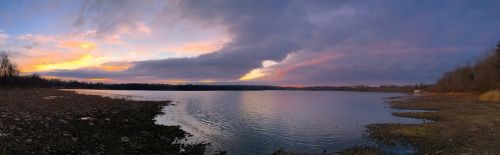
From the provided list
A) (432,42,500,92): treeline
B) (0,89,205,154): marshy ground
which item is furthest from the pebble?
(432,42,500,92): treeline

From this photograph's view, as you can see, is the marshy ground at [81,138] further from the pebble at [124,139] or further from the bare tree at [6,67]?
the bare tree at [6,67]

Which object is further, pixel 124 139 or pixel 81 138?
pixel 124 139

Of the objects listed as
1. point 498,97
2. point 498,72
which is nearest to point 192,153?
point 498,97

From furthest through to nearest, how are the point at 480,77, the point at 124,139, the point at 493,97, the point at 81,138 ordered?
the point at 480,77
the point at 493,97
the point at 124,139
the point at 81,138

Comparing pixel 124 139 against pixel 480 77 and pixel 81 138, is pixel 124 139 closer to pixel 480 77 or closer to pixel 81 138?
pixel 81 138

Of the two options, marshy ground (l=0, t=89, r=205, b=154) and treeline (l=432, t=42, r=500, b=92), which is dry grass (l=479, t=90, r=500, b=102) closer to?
treeline (l=432, t=42, r=500, b=92)

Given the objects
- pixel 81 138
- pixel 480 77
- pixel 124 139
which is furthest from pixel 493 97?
pixel 81 138

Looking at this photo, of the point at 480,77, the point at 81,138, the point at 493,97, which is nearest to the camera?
the point at 81,138

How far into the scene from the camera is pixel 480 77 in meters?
111

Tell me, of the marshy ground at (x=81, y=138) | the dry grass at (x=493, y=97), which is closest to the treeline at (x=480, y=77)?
the dry grass at (x=493, y=97)

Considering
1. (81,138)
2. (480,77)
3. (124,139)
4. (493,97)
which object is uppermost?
(480,77)

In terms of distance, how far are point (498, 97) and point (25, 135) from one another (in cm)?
8273

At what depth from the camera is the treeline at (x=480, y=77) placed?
334 ft

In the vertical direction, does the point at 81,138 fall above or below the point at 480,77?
below
